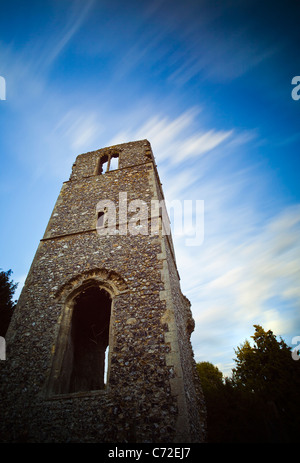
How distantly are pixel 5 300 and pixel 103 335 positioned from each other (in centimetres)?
526

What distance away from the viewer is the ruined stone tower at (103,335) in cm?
415

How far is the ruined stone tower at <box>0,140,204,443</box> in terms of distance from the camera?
4.15m

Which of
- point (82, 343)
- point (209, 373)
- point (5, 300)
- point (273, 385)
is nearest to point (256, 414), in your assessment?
point (273, 385)

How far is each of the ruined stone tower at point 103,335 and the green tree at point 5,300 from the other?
14.3ft

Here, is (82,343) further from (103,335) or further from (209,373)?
(209,373)

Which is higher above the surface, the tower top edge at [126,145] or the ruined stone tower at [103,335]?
the tower top edge at [126,145]

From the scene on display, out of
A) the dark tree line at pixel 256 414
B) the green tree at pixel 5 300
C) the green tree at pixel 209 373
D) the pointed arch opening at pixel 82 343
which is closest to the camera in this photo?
the dark tree line at pixel 256 414

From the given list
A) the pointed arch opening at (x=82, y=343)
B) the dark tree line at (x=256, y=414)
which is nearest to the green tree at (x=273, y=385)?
the dark tree line at (x=256, y=414)

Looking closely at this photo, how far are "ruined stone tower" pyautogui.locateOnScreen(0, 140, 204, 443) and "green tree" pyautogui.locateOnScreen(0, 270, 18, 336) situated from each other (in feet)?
14.3

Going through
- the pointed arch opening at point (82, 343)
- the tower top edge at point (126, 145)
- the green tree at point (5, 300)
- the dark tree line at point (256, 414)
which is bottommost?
the dark tree line at point (256, 414)

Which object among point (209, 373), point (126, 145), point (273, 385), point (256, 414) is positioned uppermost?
point (126, 145)

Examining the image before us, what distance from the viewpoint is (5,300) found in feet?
34.5

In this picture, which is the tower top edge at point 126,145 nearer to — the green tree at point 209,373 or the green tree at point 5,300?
the green tree at point 5,300
